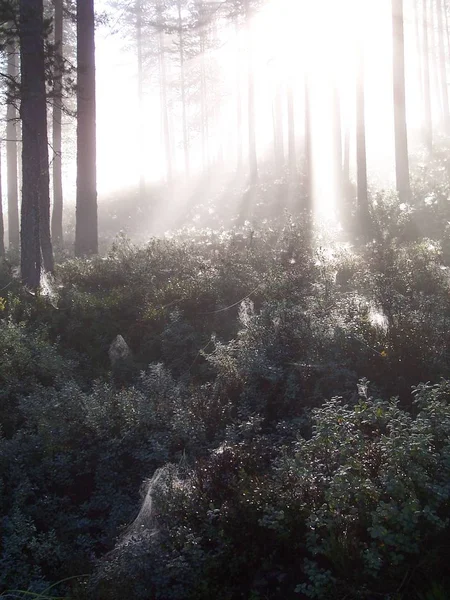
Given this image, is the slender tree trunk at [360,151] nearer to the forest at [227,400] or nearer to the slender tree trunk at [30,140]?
the forest at [227,400]

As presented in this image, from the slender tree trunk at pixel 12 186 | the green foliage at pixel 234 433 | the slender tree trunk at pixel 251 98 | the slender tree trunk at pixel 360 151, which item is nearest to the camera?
the green foliage at pixel 234 433

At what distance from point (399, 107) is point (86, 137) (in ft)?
32.3

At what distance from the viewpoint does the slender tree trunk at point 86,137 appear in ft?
A: 51.2

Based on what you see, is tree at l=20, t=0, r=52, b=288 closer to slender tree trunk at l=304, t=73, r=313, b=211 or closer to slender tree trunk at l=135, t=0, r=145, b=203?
slender tree trunk at l=304, t=73, r=313, b=211

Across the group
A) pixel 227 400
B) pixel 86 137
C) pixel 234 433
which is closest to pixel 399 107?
pixel 86 137

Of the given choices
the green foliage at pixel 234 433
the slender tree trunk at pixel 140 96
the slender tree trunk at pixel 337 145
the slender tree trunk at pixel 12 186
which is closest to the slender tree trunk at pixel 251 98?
the slender tree trunk at pixel 337 145

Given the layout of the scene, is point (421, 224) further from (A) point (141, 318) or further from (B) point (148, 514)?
(B) point (148, 514)

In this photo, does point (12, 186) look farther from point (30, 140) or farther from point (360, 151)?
point (360, 151)

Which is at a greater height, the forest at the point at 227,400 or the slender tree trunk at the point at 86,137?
the slender tree trunk at the point at 86,137

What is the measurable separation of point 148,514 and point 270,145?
137ft

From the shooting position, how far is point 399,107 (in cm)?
1850

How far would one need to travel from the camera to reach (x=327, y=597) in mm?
4105

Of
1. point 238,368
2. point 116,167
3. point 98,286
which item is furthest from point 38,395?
point 116,167

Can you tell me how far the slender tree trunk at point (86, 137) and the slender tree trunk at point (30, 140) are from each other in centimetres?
305
